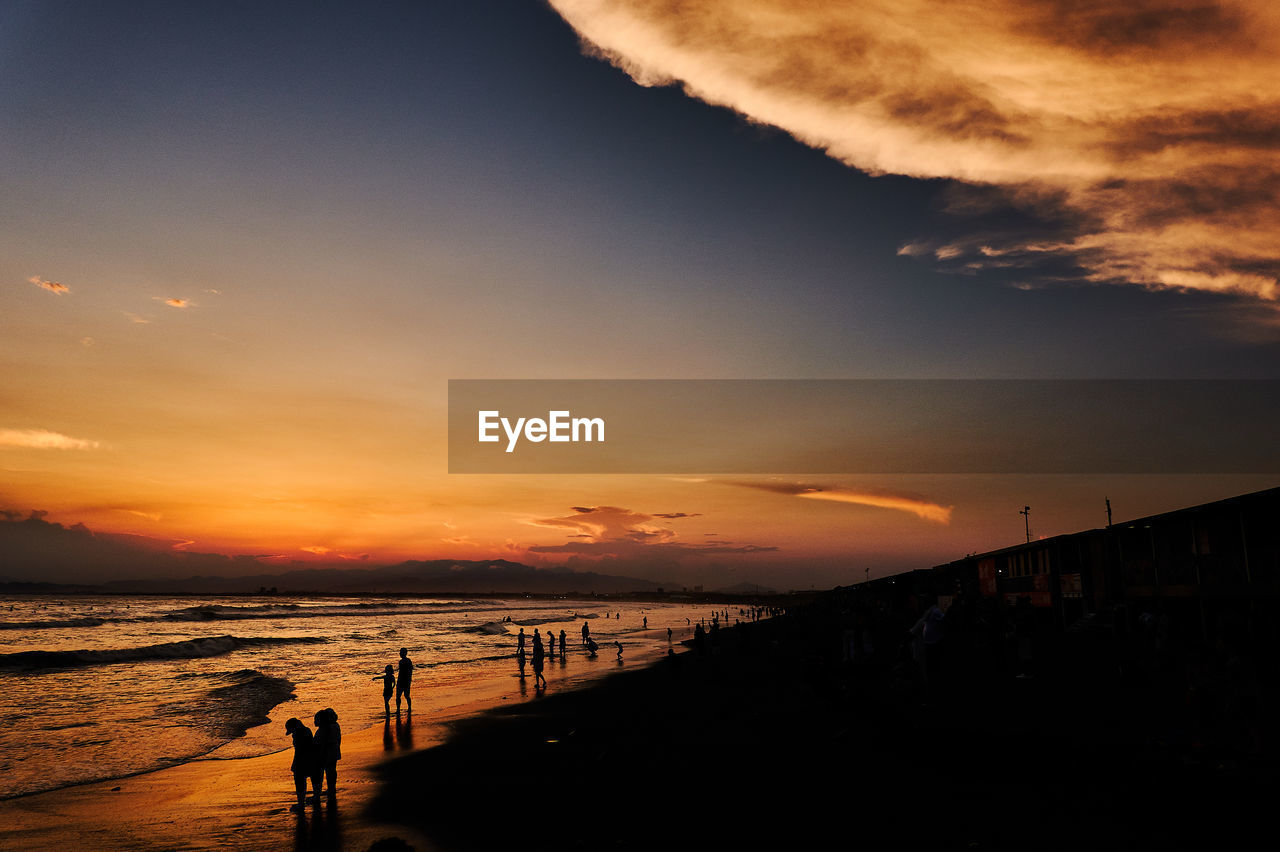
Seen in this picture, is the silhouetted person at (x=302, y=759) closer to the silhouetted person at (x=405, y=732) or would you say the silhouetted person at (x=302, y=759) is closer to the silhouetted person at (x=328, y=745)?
the silhouetted person at (x=328, y=745)

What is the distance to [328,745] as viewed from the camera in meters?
13.0

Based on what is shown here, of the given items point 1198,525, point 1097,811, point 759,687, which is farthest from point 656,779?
point 1198,525

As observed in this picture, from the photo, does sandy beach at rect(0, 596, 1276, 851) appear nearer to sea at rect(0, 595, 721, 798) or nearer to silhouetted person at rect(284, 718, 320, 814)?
silhouetted person at rect(284, 718, 320, 814)

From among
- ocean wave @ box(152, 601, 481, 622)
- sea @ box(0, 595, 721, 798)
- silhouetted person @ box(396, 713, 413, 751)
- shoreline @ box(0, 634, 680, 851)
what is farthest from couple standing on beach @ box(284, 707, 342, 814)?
ocean wave @ box(152, 601, 481, 622)

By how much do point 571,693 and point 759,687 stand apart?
290 inches

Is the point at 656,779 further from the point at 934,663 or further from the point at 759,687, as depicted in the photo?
the point at 759,687

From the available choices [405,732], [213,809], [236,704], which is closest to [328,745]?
[213,809]

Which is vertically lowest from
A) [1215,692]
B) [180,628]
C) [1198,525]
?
[180,628]

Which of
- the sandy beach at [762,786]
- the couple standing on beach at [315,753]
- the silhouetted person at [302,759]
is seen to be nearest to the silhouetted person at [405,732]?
the sandy beach at [762,786]

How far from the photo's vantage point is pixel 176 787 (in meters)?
14.8

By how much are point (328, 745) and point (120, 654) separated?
4664 cm

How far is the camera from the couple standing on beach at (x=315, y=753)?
491 inches

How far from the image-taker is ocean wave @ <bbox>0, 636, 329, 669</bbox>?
144 ft

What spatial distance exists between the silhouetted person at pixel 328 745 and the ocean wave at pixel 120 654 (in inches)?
1584
